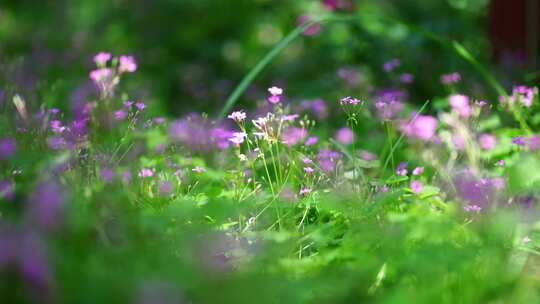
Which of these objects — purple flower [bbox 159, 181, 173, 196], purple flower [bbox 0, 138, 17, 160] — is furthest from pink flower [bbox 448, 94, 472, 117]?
purple flower [bbox 0, 138, 17, 160]

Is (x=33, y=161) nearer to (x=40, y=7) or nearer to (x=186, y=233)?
(x=186, y=233)

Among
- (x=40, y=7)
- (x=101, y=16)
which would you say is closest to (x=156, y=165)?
(x=101, y=16)

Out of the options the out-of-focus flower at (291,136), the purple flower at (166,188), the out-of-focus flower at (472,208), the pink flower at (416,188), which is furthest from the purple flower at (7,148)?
the out-of-focus flower at (472,208)

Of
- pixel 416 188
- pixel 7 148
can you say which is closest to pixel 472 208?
pixel 416 188

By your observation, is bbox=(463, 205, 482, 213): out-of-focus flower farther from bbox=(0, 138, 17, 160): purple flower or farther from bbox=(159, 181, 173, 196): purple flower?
bbox=(0, 138, 17, 160): purple flower

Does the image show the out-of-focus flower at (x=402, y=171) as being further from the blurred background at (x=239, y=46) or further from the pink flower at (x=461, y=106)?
the blurred background at (x=239, y=46)

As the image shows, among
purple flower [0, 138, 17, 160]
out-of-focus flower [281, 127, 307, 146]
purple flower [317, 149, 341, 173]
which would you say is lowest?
purple flower [317, 149, 341, 173]

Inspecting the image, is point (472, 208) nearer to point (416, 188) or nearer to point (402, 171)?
point (416, 188)
